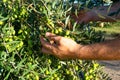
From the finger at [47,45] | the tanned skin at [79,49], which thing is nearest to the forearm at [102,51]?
the tanned skin at [79,49]

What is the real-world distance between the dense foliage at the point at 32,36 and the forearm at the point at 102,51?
13 cm

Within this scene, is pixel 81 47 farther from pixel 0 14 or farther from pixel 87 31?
pixel 0 14

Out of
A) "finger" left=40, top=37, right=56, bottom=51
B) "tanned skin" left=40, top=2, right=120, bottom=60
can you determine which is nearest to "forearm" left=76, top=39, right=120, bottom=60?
"tanned skin" left=40, top=2, right=120, bottom=60

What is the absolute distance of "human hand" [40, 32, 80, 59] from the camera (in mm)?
1425

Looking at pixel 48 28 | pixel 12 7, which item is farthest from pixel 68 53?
pixel 12 7

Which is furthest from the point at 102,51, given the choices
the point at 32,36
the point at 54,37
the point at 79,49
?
the point at 32,36

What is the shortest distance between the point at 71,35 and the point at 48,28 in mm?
111

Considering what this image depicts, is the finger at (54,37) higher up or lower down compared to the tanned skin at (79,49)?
higher up

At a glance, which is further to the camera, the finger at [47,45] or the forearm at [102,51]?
the finger at [47,45]

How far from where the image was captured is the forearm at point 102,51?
1343mm

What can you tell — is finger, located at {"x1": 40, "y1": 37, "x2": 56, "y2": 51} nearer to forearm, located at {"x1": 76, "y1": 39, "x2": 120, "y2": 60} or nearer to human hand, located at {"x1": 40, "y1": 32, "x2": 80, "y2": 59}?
human hand, located at {"x1": 40, "y1": 32, "x2": 80, "y2": 59}

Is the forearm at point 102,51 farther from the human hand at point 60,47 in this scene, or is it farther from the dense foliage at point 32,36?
the dense foliage at point 32,36

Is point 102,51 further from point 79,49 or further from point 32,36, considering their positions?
point 32,36

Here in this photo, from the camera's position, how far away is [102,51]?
1.37 m
